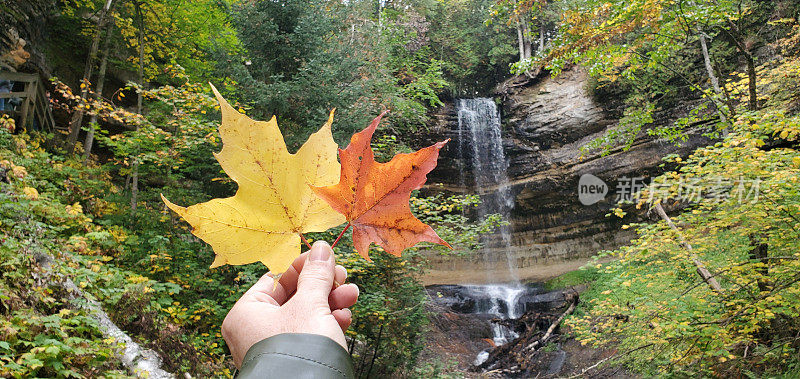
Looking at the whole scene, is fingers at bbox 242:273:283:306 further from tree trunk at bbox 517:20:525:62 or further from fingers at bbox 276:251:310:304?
tree trunk at bbox 517:20:525:62

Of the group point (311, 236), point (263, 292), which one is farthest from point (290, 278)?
point (311, 236)

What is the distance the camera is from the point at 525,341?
9.81 meters

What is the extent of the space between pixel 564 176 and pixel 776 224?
1193cm

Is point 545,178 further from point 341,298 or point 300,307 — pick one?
point 300,307

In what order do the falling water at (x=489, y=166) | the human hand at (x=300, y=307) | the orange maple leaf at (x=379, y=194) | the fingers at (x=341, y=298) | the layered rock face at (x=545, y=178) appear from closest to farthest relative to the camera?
the orange maple leaf at (x=379, y=194) → the human hand at (x=300, y=307) → the fingers at (x=341, y=298) → the layered rock face at (x=545, y=178) → the falling water at (x=489, y=166)

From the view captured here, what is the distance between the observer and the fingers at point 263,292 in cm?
101

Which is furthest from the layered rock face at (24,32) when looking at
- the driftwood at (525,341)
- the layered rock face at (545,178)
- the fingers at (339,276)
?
the layered rock face at (545,178)

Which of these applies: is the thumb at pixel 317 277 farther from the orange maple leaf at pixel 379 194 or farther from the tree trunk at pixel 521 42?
the tree trunk at pixel 521 42

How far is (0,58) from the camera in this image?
629cm

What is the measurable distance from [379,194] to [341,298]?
1.20 feet

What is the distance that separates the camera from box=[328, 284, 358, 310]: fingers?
0.99 metres

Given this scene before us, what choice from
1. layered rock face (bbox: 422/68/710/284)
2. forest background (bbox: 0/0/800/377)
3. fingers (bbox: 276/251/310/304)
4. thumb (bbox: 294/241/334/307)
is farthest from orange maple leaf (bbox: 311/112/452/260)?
layered rock face (bbox: 422/68/710/284)

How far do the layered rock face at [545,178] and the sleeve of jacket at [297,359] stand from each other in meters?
14.2

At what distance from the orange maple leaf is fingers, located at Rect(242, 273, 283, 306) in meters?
0.38
